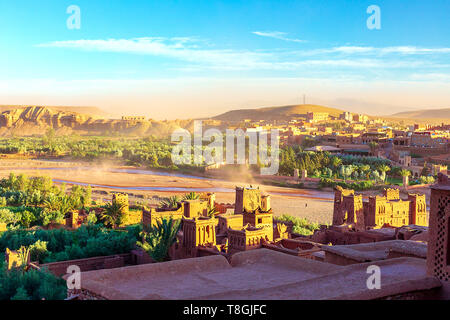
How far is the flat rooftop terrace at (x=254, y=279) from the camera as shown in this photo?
5.82 m

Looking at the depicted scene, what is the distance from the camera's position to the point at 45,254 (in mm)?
15336

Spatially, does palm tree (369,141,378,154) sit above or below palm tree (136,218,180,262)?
above

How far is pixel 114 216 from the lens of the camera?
69.5ft

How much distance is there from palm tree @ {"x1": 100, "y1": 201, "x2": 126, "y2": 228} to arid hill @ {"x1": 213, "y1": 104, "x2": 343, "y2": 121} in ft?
397

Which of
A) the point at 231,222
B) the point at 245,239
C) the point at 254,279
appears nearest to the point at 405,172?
the point at 231,222

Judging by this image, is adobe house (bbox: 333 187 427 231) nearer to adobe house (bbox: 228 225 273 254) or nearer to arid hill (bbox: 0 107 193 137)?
adobe house (bbox: 228 225 273 254)

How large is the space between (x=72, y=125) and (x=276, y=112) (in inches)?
2263

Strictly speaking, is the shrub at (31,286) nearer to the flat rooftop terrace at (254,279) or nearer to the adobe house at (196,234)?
the adobe house at (196,234)

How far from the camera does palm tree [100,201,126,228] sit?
21.1 meters

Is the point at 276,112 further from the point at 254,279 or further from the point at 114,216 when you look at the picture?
the point at 254,279

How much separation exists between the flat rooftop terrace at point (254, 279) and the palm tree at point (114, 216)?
44.3ft

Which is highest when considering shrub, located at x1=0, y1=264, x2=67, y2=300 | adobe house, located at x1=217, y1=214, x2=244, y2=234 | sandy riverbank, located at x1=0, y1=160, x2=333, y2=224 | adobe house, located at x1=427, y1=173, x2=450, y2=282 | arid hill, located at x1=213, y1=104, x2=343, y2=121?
arid hill, located at x1=213, y1=104, x2=343, y2=121

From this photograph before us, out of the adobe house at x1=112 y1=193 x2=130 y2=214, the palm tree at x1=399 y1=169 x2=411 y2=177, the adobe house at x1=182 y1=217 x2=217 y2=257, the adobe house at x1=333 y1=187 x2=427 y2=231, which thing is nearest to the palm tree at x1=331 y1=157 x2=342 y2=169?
the palm tree at x1=399 y1=169 x2=411 y2=177

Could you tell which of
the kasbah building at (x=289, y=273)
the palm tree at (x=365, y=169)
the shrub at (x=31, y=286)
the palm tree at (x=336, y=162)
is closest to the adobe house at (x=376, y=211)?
the kasbah building at (x=289, y=273)
